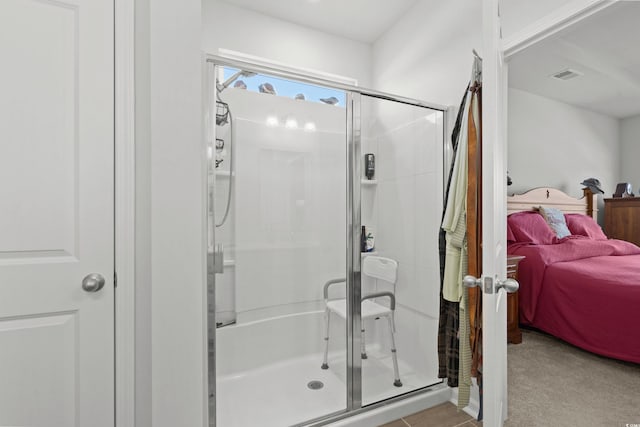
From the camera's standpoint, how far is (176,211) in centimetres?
119

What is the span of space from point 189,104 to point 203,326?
3.09 ft

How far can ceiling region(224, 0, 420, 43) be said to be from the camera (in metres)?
2.28

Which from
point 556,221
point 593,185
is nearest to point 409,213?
point 556,221

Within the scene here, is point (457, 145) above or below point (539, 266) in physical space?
above

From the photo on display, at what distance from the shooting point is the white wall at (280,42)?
7.38 feet

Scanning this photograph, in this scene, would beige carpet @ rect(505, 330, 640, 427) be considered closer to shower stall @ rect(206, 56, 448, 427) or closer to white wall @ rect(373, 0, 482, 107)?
shower stall @ rect(206, 56, 448, 427)

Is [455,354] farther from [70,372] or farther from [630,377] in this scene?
[70,372]

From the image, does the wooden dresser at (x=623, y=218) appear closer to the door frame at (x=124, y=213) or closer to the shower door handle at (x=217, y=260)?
the shower door handle at (x=217, y=260)

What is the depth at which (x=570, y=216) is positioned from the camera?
3.69 m

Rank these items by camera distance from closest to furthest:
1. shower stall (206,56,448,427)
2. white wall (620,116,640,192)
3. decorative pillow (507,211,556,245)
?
shower stall (206,56,448,427)
decorative pillow (507,211,556,245)
white wall (620,116,640,192)

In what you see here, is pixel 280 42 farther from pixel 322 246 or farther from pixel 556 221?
pixel 556 221

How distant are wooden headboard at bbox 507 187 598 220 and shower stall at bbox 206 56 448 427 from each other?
191 centimetres

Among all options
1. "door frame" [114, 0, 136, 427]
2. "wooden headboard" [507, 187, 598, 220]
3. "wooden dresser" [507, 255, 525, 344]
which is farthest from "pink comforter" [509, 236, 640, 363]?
"door frame" [114, 0, 136, 427]

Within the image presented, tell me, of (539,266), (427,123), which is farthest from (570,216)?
(427,123)
